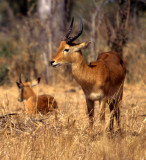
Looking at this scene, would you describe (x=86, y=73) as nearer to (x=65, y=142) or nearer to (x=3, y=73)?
(x=65, y=142)

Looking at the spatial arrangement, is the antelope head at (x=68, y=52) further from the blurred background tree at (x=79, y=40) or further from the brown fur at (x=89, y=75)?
the blurred background tree at (x=79, y=40)

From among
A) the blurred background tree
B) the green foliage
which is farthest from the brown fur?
the green foliage

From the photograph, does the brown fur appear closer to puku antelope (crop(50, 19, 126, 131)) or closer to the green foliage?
puku antelope (crop(50, 19, 126, 131))

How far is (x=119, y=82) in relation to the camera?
602 centimetres

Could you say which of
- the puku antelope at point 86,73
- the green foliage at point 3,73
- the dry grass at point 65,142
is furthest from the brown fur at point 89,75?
the green foliage at point 3,73

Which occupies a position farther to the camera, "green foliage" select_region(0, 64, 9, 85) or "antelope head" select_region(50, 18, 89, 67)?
"green foliage" select_region(0, 64, 9, 85)

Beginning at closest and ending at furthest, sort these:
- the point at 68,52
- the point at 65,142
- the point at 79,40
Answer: the point at 65,142
the point at 68,52
the point at 79,40

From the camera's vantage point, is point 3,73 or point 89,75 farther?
point 3,73

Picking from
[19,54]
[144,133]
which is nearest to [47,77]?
[19,54]

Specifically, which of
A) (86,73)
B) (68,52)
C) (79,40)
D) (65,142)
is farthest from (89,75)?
(79,40)

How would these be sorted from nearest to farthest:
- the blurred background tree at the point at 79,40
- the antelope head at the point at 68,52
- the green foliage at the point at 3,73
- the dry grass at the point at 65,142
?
the dry grass at the point at 65,142 → the antelope head at the point at 68,52 → the blurred background tree at the point at 79,40 → the green foliage at the point at 3,73

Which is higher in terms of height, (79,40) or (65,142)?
(79,40)

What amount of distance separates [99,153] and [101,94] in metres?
1.53

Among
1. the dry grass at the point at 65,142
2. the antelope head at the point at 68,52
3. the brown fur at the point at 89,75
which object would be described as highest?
the antelope head at the point at 68,52
